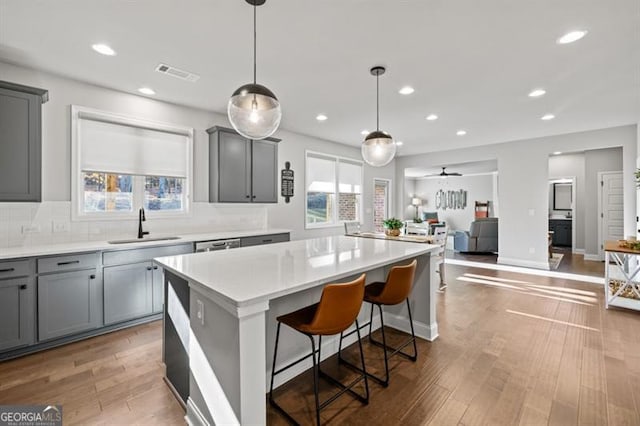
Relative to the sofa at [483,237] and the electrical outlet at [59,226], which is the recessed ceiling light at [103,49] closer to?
the electrical outlet at [59,226]

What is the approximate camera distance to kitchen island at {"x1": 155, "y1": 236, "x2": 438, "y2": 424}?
140 cm

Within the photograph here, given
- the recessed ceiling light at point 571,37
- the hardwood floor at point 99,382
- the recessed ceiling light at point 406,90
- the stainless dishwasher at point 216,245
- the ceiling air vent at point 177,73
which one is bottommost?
the hardwood floor at point 99,382

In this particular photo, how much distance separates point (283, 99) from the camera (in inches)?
156

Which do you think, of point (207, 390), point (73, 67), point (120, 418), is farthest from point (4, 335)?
point (73, 67)

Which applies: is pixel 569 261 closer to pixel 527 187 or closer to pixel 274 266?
pixel 527 187

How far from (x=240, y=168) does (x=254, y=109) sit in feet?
8.05

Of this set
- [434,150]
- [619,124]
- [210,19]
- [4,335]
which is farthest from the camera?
[434,150]

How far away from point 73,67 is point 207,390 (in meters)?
3.48

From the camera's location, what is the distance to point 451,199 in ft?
39.0

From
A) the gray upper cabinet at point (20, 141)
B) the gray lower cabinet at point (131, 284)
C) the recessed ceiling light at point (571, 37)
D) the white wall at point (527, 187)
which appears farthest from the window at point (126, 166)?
the white wall at point (527, 187)

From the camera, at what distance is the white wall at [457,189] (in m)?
11.0

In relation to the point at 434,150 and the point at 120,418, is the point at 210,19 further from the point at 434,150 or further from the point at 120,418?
the point at 434,150

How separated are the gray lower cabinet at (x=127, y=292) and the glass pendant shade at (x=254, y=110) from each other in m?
2.16

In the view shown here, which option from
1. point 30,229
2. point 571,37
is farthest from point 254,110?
point 30,229
